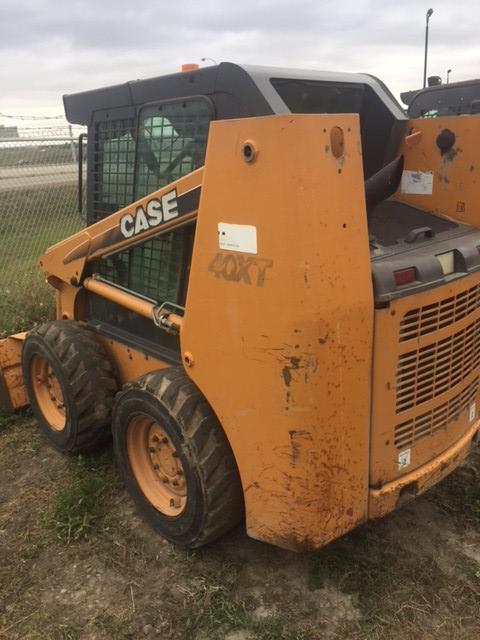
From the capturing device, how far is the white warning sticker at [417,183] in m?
3.18

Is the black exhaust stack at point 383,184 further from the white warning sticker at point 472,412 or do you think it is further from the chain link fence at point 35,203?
the chain link fence at point 35,203

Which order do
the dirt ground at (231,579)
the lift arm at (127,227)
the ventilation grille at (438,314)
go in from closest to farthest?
the ventilation grille at (438,314) < the dirt ground at (231,579) < the lift arm at (127,227)

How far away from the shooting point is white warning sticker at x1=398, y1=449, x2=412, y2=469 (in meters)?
2.52

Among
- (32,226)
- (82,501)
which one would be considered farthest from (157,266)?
(32,226)

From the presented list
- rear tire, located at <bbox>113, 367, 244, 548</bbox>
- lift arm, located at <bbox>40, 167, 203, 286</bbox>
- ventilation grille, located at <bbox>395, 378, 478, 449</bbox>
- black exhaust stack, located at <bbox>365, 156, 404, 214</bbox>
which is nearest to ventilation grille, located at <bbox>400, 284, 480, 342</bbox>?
ventilation grille, located at <bbox>395, 378, 478, 449</bbox>

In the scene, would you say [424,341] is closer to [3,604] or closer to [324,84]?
[324,84]

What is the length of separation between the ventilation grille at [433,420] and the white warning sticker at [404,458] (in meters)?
0.03

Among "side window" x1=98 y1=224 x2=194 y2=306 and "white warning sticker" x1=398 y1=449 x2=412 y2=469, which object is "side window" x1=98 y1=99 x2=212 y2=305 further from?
"white warning sticker" x1=398 y1=449 x2=412 y2=469

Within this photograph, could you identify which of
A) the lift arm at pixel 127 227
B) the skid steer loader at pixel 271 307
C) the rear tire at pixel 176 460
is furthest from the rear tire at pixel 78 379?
the rear tire at pixel 176 460

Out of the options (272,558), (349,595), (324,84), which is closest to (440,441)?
(349,595)

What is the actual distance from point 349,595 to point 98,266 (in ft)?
7.27

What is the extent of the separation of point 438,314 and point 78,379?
2018 millimetres

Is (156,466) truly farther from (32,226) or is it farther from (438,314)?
(32,226)

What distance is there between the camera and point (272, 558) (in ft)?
9.34
